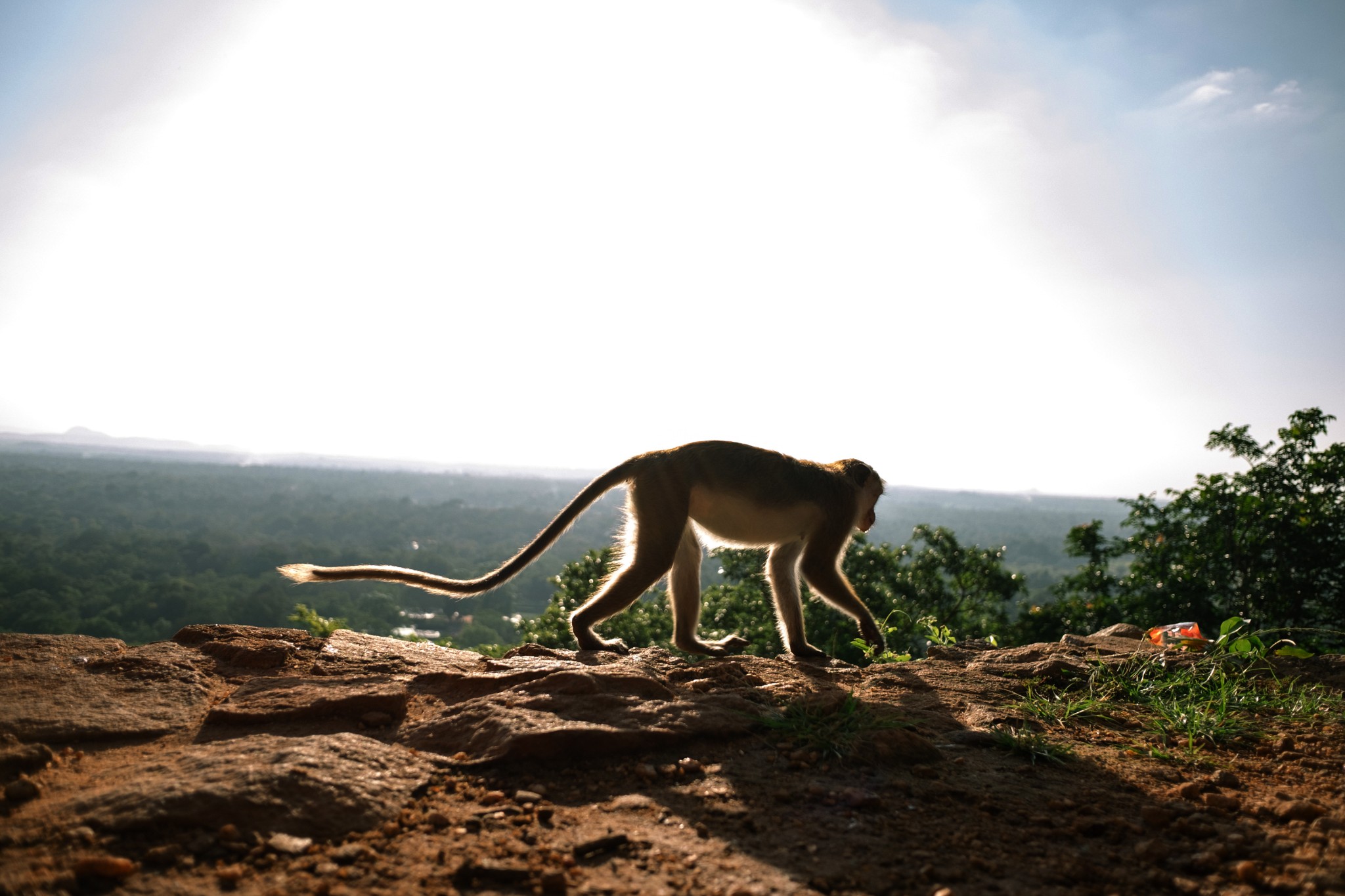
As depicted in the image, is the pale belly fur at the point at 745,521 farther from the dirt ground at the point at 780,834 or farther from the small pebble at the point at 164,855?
the small pebble at the point at 164,855

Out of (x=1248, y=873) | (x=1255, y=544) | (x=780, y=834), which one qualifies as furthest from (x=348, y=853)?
(x=1255, y=544)

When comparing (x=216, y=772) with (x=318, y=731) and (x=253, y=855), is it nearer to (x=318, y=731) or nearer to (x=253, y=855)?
(x=253, y=855)

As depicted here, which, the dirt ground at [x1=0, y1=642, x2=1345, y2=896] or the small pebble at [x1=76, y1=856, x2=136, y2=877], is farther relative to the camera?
the dirt ground at [x1=0, y1=642, x2=1345, y2=896]

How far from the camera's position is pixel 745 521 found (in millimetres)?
5586

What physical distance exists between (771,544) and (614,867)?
13.0 ft

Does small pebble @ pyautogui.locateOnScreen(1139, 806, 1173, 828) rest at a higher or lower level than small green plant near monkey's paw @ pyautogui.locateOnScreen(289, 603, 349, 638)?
higher

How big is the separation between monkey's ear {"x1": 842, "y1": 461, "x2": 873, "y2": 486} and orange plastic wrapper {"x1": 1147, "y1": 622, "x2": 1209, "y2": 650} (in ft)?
8.13

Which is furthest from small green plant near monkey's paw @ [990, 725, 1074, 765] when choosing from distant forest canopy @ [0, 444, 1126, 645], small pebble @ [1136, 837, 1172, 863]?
distant forest canopy @ [0, 444, 1126, 645]

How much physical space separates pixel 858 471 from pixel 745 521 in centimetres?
147

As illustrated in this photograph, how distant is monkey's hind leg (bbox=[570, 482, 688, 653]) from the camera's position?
509 centimetres

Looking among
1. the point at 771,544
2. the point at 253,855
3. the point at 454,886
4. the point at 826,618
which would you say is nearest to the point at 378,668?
the point at 253,855

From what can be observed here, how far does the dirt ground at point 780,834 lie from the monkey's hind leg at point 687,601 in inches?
92.7

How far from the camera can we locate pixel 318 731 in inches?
123

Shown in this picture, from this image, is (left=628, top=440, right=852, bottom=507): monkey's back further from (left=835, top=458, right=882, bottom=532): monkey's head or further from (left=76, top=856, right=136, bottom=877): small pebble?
(left=76, top=856, right=136, bottom=877): small pebble
